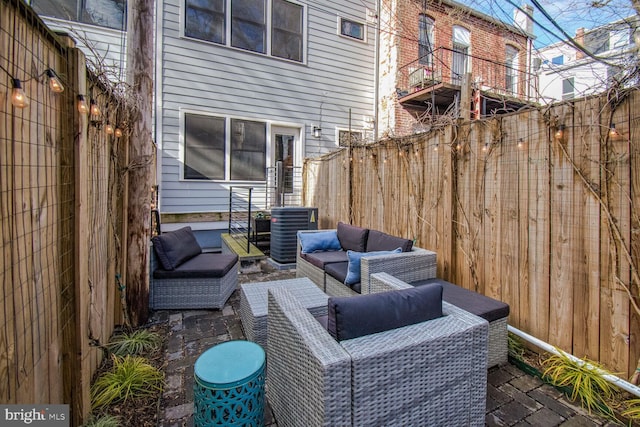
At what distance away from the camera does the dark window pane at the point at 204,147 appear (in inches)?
254

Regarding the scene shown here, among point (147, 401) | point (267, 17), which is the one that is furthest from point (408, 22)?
Answer: point (147, 401)

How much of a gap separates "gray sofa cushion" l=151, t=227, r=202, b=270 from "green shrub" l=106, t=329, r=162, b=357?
85cm

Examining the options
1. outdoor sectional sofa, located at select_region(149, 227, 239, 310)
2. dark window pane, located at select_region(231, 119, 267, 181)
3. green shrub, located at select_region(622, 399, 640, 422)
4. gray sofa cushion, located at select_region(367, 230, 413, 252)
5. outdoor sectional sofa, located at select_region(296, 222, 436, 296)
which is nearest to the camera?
green shrub, located at select_region(622, 399, 640, 422)

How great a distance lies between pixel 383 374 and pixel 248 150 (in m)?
6.24

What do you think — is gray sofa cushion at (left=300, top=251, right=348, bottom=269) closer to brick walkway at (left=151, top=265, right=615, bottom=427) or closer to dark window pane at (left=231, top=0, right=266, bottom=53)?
brick walkway at (left=151, top=265, right=615, bottom=427)

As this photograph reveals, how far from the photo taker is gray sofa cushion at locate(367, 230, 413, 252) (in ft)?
11.3

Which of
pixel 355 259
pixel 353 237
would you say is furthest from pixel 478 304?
pixel 353 237

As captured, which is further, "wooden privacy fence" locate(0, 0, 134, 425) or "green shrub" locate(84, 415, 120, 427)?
"green shrub" locate(84, 415, 120, 427)

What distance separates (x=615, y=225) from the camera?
7.08ft

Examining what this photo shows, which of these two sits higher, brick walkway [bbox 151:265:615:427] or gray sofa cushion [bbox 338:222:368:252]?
gray sofa cushion [bbox 338:222:368:252]

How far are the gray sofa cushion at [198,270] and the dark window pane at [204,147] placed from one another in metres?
3.08

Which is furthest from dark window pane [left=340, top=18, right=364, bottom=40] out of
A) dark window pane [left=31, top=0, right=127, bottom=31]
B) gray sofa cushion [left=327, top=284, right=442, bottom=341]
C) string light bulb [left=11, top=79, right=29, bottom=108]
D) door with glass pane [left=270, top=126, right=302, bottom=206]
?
string light bulb [left=11, top=79, right=29, bottom=108]

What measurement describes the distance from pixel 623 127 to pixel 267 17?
7.03 m

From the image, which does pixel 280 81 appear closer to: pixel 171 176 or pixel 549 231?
pixel 171 176
